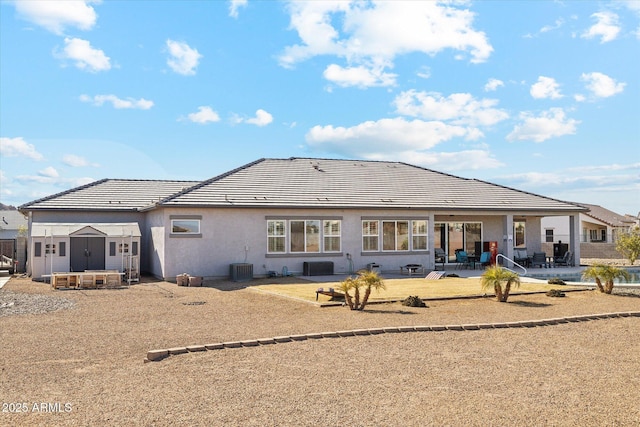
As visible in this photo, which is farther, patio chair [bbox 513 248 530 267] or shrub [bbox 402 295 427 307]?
patio chair [bbox 513 248 530 267]

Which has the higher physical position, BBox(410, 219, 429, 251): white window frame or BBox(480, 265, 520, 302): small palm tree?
BBox(410, 219, 429, 251): white window frame

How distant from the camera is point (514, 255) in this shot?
2880cm

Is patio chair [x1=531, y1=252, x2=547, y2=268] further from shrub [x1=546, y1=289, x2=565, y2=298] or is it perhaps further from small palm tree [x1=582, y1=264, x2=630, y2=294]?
shrub [x1=546, y1=289, x2=565, y2=298]

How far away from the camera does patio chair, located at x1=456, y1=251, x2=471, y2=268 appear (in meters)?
27.9

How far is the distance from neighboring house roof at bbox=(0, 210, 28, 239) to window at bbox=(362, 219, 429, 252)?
50.8 meters

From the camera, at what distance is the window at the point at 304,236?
24141 millimetres

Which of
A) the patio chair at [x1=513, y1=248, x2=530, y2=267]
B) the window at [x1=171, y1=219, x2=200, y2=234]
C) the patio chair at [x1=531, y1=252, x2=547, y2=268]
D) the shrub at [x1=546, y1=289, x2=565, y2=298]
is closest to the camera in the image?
the shrub at [x1=546, y1=289, x2=565, y2=298]

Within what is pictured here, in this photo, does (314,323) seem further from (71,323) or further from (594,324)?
(594,324)

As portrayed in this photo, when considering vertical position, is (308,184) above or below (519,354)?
above

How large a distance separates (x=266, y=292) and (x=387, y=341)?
8.34m

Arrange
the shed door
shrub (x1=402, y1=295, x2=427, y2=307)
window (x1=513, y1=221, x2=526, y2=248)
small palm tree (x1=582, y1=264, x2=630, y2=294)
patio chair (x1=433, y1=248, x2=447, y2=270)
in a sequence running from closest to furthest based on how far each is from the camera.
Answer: shrub (x1=402, y1=295, x2=427, y2=307) → small palm tree (x1=582, y1=264, x2=630, y2=294) → the shed door → patio chair (x1=433, y1=248, x2=447, y2=270) → window (x1=513, y1=221, x2=526, y2=248)

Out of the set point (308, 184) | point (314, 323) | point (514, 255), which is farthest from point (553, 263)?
point (314, 323)

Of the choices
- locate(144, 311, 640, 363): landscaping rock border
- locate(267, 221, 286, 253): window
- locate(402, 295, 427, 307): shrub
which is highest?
locate(267, 221, 286, 253): window

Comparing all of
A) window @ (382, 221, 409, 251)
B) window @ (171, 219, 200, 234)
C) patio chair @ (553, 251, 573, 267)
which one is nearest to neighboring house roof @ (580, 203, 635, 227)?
patio chair @ (553, 251, 573, 267)
